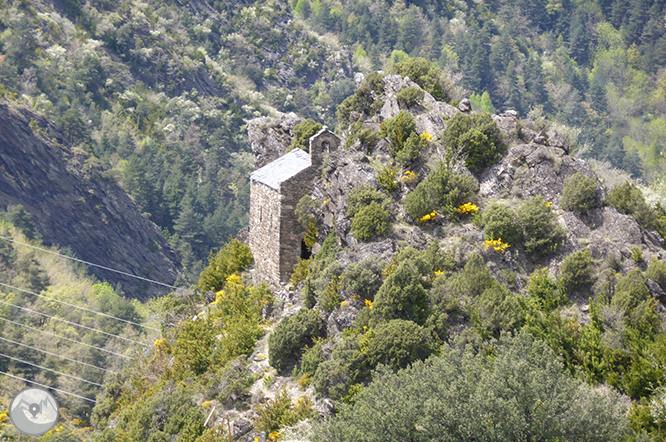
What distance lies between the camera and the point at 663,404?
59.8 feet

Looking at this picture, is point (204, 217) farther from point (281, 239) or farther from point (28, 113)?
point (281, 239)

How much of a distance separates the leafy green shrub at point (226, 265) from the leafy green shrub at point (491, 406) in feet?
48.0

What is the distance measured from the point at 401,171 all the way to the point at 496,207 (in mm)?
5119

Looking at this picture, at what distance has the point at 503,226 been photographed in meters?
24.9

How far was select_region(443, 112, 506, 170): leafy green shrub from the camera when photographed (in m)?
27.6

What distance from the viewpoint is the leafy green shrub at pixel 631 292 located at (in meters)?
21.6

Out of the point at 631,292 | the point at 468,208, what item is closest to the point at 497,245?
the point at 468,208

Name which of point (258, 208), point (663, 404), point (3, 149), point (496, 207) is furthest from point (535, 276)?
point (3, 149)

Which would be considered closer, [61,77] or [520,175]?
[520,175]

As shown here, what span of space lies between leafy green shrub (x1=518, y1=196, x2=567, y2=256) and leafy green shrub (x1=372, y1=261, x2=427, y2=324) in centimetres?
485

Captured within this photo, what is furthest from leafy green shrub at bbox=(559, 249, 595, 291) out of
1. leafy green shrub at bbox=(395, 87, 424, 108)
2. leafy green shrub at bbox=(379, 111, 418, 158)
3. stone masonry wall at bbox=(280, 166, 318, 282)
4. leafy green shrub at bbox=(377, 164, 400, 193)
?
leafy green shrub at bbox=(395, 87, 424, 108)

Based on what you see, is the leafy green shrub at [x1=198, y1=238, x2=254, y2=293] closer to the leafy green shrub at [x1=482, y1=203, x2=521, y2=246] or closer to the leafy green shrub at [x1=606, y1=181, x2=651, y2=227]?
the leafy green shrub at [x1=482, y1=203, x2=521, y2=246]

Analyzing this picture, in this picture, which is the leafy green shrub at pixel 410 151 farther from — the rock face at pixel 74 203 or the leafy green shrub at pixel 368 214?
the rock face at pixel 74 203

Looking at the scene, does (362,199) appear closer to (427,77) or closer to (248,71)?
(427,77)
